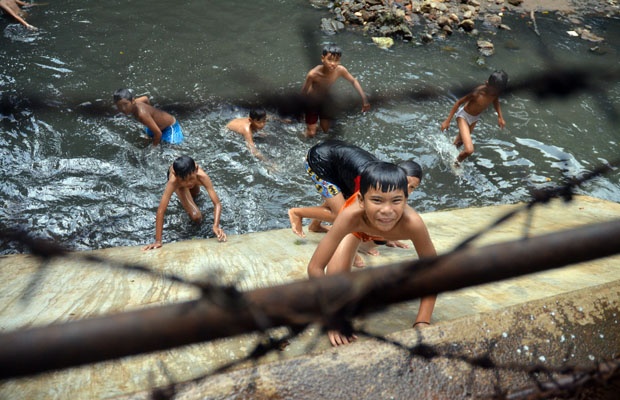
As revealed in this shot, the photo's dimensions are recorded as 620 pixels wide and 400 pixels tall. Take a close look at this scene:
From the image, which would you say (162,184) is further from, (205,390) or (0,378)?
(0,378)

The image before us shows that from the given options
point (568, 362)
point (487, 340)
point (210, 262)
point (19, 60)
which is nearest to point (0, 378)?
point (487, 340)

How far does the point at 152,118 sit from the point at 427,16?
266 inches

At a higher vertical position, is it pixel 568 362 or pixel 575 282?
pixel 568 362

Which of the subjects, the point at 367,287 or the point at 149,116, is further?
the point at 149,116

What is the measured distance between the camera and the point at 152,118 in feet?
22.2

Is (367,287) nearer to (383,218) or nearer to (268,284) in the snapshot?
(383,218)

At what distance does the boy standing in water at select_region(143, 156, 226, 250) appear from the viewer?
5156 mm

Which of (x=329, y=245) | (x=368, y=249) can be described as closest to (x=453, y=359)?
(x=329, y=245)

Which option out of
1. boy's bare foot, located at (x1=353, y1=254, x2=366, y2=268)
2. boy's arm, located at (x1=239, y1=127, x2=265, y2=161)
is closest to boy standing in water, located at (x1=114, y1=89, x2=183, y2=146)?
boy's arm, located at (x1=239, y1=127, x2=265, y2=161)

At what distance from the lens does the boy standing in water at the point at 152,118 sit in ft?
20.4

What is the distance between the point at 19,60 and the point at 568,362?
30.7 feet

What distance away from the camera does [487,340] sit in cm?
248

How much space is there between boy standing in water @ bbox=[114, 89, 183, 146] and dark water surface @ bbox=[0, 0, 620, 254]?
15 cm

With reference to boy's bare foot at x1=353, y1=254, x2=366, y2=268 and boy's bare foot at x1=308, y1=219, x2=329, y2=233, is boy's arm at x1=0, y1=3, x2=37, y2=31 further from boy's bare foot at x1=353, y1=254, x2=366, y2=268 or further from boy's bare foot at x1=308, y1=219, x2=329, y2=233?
boy's bare foot at x1=353, y1=254, x2=366, y2=268
